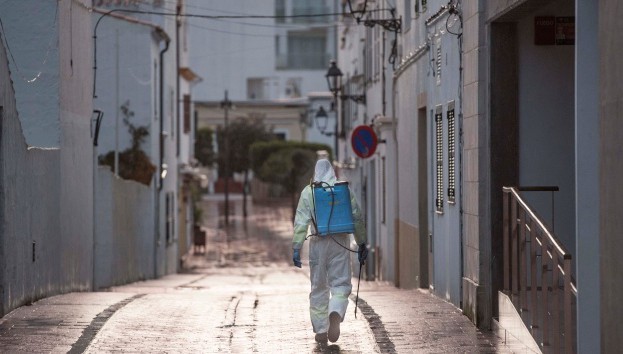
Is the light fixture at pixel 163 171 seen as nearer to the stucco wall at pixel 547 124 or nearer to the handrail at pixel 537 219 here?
the stucco wall at pixel 547 124

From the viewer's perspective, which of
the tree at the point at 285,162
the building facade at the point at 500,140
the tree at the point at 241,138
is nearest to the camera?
the building facade at the point at 500,140

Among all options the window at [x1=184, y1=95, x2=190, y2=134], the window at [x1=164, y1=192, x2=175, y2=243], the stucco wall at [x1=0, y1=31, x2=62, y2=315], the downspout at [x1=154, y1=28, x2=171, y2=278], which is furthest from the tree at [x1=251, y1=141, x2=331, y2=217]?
the stucco wall at [x1=0, y1=31, x2=62, y2=315]

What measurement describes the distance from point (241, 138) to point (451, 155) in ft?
196

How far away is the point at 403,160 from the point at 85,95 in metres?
5.59

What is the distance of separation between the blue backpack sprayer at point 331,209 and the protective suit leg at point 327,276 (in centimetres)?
8

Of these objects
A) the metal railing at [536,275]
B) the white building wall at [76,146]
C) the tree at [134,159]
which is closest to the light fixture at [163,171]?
the tree at [134,159]

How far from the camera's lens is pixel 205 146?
247 feet

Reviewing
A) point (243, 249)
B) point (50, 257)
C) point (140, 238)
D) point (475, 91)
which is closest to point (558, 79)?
point (475, 91)

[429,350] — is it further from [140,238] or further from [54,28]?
[140,238]

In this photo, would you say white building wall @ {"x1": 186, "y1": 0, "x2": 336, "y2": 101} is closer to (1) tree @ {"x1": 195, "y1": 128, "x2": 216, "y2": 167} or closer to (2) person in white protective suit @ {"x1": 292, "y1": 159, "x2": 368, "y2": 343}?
(1) tree @ {"x1": 195, "y1": 128, "x2": 216, "y2": 167}

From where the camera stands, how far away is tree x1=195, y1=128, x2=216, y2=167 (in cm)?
7469

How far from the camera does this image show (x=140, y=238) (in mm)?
30297

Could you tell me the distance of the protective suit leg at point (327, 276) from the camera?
1199cm

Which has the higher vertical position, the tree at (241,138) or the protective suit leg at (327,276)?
the tree at (241,138)
